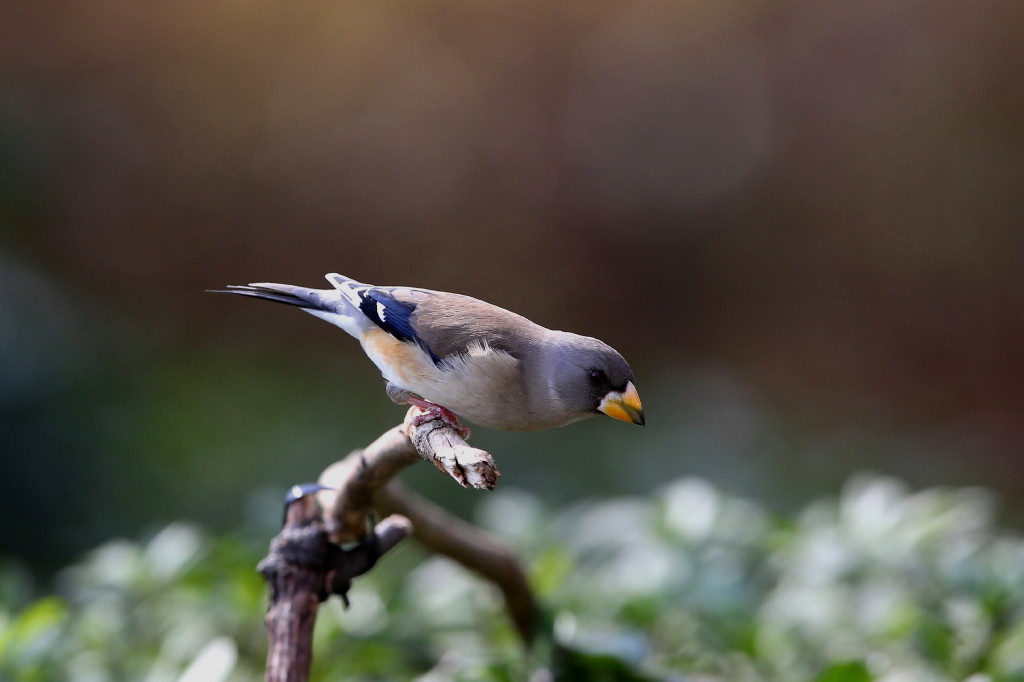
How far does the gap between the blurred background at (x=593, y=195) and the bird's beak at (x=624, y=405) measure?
3.92 meters

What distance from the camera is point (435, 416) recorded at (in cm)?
Result: 164

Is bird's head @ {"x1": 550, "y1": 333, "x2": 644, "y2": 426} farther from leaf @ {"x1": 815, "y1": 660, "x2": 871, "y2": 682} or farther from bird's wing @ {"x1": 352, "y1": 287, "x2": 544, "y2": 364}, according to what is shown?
leaf @ {"x1": 815, "y1": 660, "x2": 871, "y2": 682}

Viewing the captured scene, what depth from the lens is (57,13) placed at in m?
5.93

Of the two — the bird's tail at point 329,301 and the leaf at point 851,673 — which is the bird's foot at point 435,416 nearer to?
the bird's tail at point 329,301

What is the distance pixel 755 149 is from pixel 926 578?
4.63 meters

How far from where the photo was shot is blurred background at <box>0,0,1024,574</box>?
589cm

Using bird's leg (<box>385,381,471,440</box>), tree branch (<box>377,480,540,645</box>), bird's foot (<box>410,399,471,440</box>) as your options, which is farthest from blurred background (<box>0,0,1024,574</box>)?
bird's foot (<box>410,399,471,440</box>)

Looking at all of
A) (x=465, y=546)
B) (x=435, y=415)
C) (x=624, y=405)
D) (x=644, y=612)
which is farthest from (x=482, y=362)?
(x=644, y=612)

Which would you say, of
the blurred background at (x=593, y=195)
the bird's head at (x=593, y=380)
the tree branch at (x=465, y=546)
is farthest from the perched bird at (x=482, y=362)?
the blurred background at (x=593, y=195)

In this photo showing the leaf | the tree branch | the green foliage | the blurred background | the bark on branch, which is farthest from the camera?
the blurred background

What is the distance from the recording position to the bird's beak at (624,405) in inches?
65.9

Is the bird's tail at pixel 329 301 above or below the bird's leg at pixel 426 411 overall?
above

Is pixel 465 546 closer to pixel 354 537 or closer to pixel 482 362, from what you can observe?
pixel 354 537

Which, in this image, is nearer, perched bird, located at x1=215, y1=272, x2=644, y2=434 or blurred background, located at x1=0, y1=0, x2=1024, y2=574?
perched bird, located at x1=215, y1=272, x2=644, y2=434
